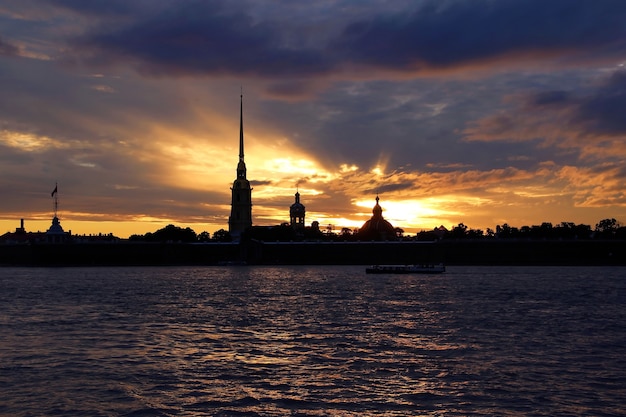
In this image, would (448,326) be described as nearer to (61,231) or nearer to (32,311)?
(32,311)

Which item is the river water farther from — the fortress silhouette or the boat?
the fortress silhouette

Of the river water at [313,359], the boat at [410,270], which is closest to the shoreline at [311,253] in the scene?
the boat at [410,270]

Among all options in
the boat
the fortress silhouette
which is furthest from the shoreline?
the boat

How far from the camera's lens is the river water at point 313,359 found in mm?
23406

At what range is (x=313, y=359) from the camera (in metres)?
30.8

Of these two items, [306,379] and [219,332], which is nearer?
[306,379]

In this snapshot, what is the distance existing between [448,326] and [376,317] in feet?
20.1

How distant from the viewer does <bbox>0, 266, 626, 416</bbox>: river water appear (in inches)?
922

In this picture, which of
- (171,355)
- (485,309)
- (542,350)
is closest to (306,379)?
(171,355)

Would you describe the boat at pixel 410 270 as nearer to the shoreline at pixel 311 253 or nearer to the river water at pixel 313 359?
the shoreline at pixel 311 253

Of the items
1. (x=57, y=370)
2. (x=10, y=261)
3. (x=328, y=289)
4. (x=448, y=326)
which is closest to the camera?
(x=57, y=370)

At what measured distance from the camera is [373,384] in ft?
85.1

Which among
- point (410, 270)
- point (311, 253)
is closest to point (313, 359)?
point (410, 270)

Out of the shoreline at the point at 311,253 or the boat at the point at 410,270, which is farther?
the shoreline at the point at 311,253
